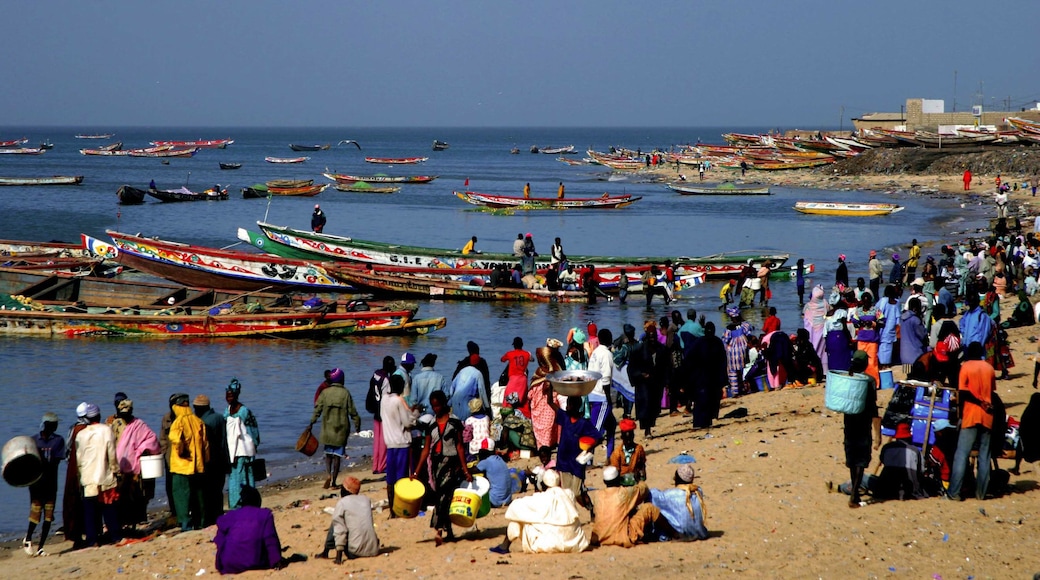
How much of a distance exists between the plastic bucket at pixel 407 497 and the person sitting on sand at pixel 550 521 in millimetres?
1256

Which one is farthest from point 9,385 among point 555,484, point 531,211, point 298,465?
point 531,211

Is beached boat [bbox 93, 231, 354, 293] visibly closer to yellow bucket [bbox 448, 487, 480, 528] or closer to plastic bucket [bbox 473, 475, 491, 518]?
plastic bucket [bbox 473, 475, 491, 518]

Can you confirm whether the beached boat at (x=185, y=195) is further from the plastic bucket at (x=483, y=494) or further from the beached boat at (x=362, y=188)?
the plastic bucket at (x=483, y=494)

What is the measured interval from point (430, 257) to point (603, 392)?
17.3 meters

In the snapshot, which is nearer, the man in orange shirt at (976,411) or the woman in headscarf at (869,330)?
the man in orange shirt at (976,411)

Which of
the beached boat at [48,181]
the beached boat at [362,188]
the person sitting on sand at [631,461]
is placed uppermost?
the beached boat at [48,181]

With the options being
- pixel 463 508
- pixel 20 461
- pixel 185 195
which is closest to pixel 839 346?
pixel 463 508

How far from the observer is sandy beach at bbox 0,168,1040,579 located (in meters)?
7.33

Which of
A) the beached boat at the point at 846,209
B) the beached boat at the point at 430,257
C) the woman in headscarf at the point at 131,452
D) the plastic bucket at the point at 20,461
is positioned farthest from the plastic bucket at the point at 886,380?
the beached boat at the point at 846,209

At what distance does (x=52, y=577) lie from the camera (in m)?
8.18

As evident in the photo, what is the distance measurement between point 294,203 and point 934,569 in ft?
193

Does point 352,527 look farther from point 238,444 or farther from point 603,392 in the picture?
point 603,392

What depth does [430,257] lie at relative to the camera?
27.8m

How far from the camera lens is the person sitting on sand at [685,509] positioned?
780 centimetres
